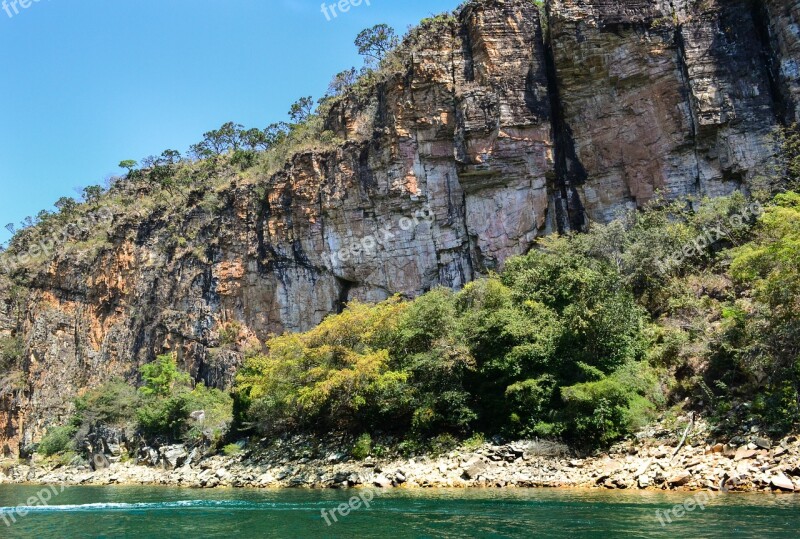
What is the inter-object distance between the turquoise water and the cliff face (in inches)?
745

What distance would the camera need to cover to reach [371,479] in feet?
69.9

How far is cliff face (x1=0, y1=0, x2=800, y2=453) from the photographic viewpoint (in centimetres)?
3089

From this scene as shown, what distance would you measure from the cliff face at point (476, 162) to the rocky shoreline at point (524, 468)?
1322cm

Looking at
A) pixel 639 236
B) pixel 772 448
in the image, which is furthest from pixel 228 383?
pixel 772 448

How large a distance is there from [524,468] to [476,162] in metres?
18.2

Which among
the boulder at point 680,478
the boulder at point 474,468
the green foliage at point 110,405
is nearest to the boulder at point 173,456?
the green foliage at point 110,405

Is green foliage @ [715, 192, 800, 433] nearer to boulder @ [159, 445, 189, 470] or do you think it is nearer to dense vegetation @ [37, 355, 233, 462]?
dense vegetation @ [37, 355, 233, 462]

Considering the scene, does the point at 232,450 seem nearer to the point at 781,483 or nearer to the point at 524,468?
the point at 524,468

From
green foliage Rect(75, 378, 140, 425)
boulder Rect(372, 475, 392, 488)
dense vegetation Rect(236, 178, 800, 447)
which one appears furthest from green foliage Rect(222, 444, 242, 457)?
green foliage Rect(75, 378, 140, 425)

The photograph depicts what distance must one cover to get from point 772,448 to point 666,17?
2358 centimetres

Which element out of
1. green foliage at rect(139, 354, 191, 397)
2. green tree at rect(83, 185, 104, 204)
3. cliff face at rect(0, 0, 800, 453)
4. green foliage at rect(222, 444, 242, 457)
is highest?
green tree at rect(83, 185, 104, 204)

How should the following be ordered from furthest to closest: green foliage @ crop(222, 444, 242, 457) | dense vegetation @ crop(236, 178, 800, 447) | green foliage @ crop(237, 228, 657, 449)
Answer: green foliage @ crop(222, 444, 242, 457), green foliage @ crop(237, 228, 657, 449), dense vegetation @ crop(236, 178, 800, 447)

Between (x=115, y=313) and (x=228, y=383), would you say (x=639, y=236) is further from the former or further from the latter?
(x=115, y=313)

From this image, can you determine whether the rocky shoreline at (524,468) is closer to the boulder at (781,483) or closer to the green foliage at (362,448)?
the boulder at (781,483)
